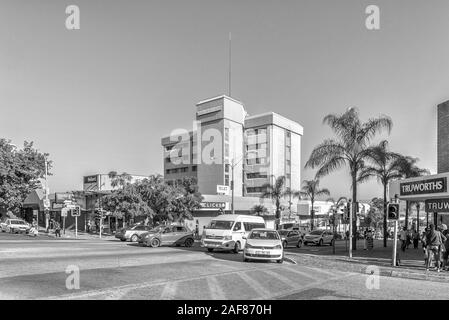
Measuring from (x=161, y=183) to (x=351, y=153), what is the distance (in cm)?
2407

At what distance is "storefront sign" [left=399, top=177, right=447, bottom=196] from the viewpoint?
69.3 feet

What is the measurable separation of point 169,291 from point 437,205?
18.3 m

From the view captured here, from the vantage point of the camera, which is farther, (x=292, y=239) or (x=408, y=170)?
(x=408, y=170)

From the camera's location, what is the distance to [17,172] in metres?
44.0

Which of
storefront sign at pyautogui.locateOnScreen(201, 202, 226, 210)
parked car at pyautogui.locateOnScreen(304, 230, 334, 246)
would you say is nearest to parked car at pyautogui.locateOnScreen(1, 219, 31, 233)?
storefront sign at pyautogui.locateOnScreen(201, 202, 226, 210)

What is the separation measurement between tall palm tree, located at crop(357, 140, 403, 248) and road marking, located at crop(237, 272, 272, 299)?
17728 mm

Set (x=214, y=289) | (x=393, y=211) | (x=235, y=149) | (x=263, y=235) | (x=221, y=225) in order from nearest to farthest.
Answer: (x=214, y=289)
(x=393, y=211)
(x=263, y=235)
(x=221, y=225)
(x=235, y=149)

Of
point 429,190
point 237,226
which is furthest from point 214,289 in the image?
point 429,190

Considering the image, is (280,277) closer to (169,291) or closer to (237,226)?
(169,291)

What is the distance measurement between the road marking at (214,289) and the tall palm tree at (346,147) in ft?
58.0

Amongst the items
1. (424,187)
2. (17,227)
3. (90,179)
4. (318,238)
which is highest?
(90,179)

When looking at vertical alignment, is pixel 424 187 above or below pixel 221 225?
above

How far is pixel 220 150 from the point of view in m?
90.9
